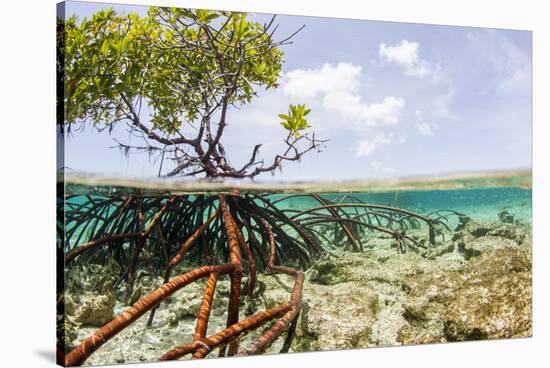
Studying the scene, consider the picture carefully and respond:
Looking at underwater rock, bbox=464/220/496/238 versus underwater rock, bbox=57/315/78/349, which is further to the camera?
underwater rock, bbox=464/220/496/238

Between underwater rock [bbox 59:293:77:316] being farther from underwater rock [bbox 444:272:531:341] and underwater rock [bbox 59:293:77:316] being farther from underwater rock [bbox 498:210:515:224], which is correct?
underwater rock [bbox 498:210:515:224]

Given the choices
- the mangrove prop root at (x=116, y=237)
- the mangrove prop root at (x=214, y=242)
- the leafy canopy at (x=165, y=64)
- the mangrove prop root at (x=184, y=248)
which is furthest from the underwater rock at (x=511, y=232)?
the mangrove prop root at (x=116, y=237)

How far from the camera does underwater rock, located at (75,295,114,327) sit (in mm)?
5191

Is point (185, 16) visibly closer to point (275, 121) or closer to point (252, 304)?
point (275, 121)

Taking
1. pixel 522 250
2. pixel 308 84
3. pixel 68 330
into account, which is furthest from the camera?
pixel 522 250

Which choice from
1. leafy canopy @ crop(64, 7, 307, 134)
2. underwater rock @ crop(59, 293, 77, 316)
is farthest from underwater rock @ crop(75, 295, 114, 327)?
leafy canopy @ crop(64, 7, 307, 134)

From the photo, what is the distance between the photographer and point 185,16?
556 cm

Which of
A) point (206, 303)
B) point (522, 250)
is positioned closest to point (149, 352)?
point (206, 303)

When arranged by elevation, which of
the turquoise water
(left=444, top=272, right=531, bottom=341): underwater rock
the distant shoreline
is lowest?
(left=444, top=272, right=531, bottom=341): underwater rock

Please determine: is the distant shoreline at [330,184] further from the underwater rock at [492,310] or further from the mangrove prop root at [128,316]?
the underwater rock at [492,310]

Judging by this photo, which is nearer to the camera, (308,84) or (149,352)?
(149,352)

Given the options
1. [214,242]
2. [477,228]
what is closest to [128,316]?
[214,242]

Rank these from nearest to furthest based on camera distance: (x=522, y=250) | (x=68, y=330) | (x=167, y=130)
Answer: (x=68, y=330), (x=167, y=130), (x=522, y=250)

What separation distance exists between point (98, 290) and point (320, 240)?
5.51 ft
